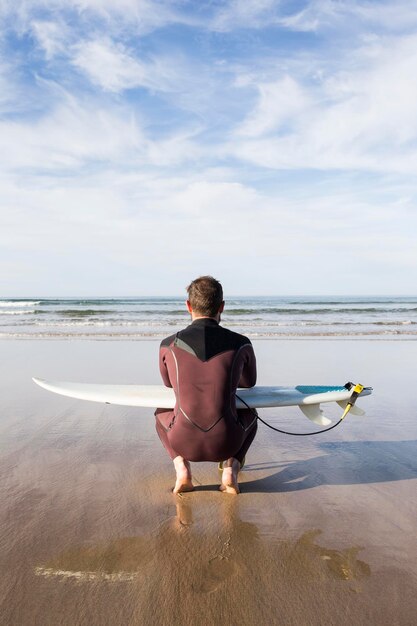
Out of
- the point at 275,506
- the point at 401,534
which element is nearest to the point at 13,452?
the point at 275,506

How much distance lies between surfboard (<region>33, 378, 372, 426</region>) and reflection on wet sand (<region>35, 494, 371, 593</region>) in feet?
3.03

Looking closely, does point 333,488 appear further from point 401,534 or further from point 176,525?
point 176,525

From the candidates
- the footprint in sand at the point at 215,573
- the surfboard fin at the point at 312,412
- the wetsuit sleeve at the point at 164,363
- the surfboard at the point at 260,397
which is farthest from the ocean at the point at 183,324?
the footprint in sand at the point at 215,573

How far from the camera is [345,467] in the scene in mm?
3691

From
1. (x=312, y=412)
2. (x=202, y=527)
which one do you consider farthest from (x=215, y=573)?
(x=312, y=412)

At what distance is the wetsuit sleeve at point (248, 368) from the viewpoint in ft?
10.2

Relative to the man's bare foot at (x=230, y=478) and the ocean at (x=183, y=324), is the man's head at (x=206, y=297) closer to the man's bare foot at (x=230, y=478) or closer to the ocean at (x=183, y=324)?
the man's bare foot at (x=230, y=478)

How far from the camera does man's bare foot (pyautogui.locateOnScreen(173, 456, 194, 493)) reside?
10.3 feet

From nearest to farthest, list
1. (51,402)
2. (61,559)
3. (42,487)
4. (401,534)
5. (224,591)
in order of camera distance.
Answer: (224,591) → (61,559) → (401,534) → (42,487) → (51,402)

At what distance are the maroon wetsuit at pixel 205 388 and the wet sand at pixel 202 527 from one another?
0.35 m

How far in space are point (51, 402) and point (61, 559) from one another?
3.36 m

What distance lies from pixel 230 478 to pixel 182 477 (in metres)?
0.29

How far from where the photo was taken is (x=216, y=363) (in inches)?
117

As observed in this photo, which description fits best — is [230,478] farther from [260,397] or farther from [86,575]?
[86,575]
